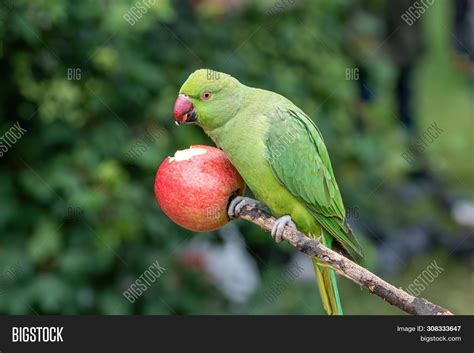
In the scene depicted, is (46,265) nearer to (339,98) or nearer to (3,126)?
(3,126)

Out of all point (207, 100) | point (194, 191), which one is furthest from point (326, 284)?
point (207, 100)

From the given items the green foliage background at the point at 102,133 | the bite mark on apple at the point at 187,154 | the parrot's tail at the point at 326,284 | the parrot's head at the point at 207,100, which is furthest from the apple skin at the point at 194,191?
the green foliage background at the point at 102,133

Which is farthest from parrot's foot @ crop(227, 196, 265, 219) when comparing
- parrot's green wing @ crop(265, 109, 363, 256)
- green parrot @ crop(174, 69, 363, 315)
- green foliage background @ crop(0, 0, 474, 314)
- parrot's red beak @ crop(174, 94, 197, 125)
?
green foliage background @ crop(0, 0, 474, 314)

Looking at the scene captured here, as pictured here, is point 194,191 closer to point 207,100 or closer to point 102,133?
point 207,100

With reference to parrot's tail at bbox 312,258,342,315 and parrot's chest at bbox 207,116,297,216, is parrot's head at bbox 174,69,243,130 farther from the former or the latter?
parrot's tail at bbox 312,258,342,315

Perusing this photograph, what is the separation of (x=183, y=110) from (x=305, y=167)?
1.31 feet

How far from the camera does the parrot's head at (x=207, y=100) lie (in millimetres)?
1833

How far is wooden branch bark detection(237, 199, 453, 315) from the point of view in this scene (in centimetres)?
148

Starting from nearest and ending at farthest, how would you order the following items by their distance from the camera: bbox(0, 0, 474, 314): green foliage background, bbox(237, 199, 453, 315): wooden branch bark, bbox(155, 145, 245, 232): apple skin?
bbox(237, 199, 453, 315): wooden branch bark < bbox(155, 145, 245, 232): apple skin < bbox(0, 0, 474, 314): green foliage background

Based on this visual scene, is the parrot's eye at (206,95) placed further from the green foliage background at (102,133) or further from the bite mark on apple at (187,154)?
the green foliage background at (102,133)

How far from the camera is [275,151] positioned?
193 cm

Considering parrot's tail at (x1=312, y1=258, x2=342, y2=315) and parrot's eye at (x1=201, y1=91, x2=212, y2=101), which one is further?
parrot's tail at (x1=312, y1=258, x2=342, y2=315)

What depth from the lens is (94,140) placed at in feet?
9.29

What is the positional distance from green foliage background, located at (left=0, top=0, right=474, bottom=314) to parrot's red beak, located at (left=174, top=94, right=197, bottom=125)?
892 mm
